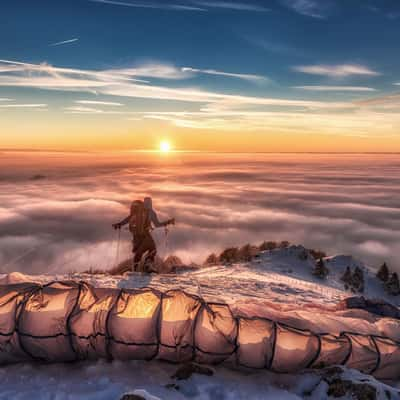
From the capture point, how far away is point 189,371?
137 inches

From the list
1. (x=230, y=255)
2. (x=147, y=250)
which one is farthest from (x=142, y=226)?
(x=230, y=255)

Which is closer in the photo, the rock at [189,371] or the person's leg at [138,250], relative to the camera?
the rock at [189,371]

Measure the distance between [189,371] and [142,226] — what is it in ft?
24.5

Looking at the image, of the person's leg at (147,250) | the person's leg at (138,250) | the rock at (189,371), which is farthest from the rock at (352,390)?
the person's leg at (138,250)

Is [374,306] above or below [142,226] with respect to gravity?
below

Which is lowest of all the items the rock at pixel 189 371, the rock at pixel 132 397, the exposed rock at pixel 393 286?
the exposed rock at pixel 393 286

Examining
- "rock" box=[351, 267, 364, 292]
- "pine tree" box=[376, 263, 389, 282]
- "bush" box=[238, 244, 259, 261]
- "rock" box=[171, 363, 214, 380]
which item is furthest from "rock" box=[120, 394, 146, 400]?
"pine tree" box=[376, 263, 389, 282]

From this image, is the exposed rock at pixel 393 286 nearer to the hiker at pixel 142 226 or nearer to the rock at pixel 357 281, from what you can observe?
the rock at pixel 357 281

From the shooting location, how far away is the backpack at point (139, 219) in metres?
10.6

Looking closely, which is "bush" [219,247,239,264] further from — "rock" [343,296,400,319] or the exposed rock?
"rock" [343,296,400,319]

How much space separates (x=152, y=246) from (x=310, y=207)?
109 metres

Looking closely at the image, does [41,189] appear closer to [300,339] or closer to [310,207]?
[310,207]

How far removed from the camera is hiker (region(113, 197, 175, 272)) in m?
10.6

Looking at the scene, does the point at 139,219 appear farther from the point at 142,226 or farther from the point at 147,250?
the point at 147,250
